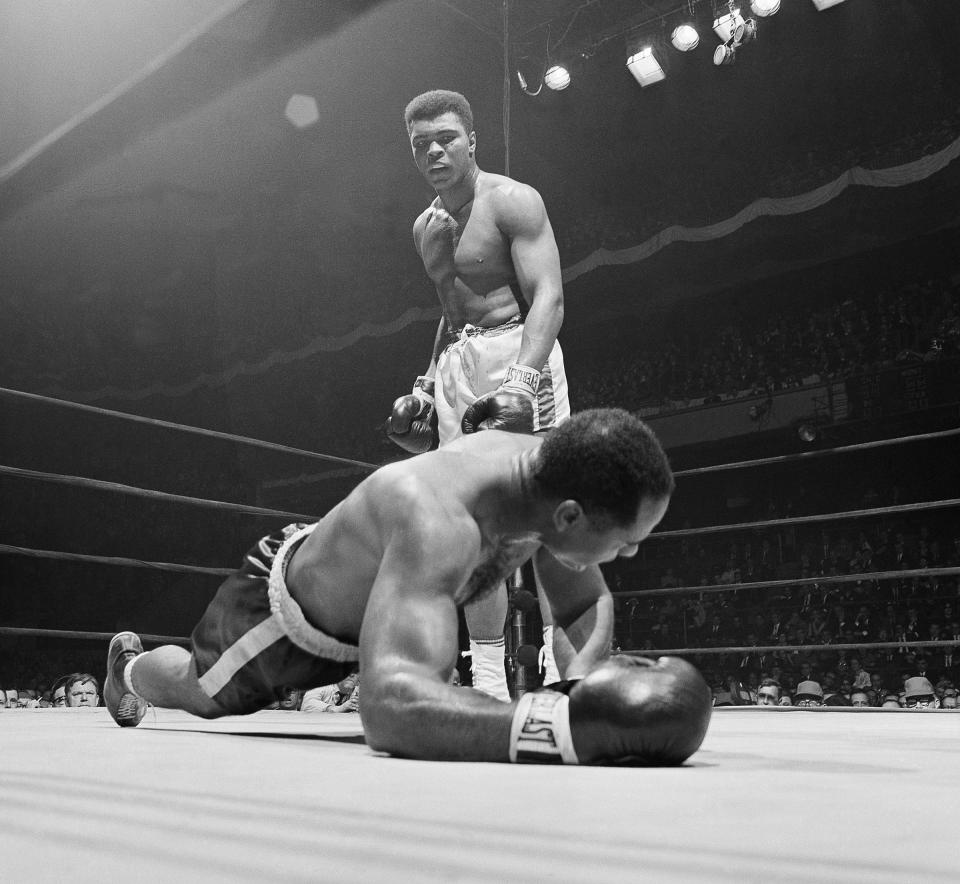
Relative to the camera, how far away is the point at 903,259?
7875mm

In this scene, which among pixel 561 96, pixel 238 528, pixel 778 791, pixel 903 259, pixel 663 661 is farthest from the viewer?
pixel 238 528

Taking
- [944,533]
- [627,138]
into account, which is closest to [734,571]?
[944,533]

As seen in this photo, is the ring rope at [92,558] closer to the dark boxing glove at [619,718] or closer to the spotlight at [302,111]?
the dark boxing glove at [619,718]

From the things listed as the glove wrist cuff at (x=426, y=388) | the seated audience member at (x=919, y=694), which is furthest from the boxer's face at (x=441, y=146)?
the seated audience member at (x=919, y=694)

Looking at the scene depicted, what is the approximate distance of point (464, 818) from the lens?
0.69 metres

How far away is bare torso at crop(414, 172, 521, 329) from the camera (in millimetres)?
2119

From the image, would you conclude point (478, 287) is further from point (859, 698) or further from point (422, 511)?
point (859, 698)

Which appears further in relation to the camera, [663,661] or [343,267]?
[343,267]

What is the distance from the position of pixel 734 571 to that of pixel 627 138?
3.51m

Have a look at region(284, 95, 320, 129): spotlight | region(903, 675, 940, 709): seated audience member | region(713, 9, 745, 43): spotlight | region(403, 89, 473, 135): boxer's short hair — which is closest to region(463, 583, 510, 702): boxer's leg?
region(403, 89, 473, 135): boxer's short hair

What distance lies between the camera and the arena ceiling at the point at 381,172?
195 inches

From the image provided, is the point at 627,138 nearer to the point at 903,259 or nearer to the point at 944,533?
the point at 903,259

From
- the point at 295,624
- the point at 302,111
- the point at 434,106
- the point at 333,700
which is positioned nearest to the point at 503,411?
the point at 295,624

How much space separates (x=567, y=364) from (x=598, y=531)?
7590 mm
